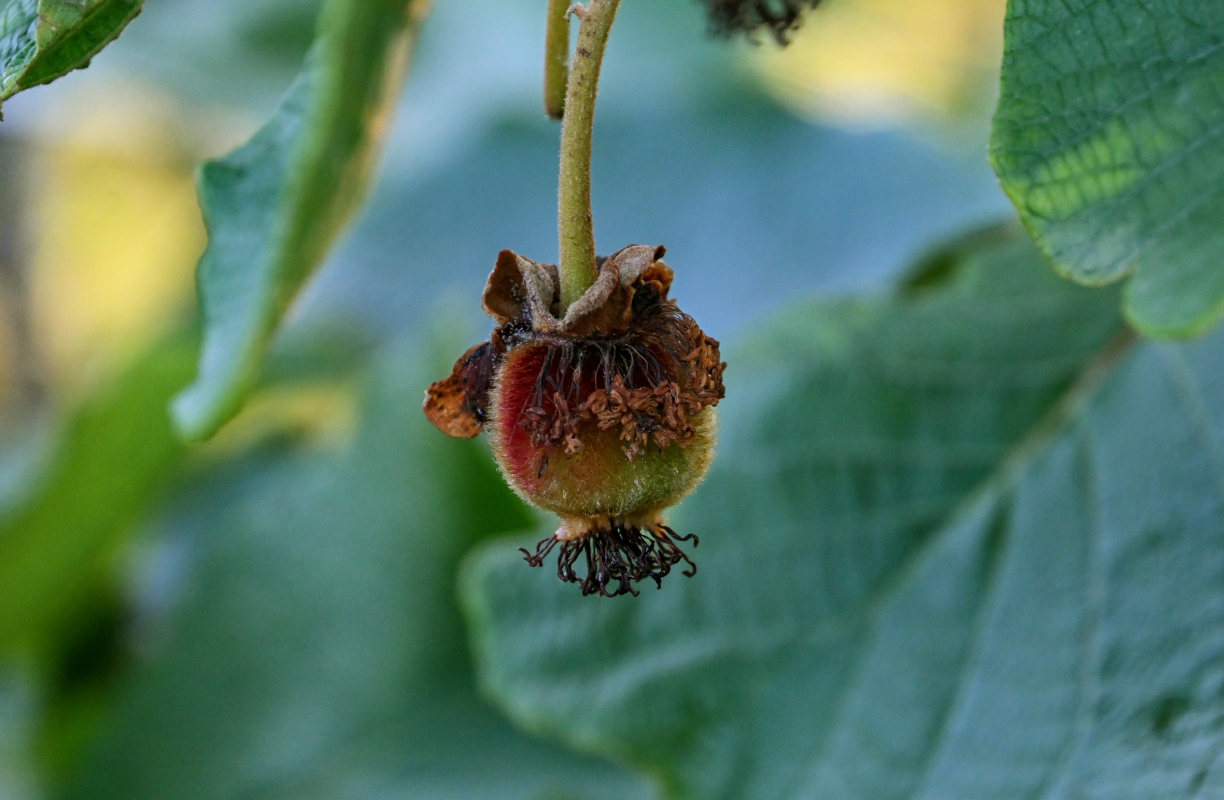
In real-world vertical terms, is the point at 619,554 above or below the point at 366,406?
below

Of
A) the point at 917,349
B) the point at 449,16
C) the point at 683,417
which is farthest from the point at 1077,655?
the point at 449,16

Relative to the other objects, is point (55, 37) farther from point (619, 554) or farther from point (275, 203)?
point (619, 554)

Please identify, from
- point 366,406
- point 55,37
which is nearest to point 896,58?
point 366,406

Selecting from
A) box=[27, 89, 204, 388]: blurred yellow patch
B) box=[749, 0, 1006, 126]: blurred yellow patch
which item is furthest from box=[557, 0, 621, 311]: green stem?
box=[27, 89, 204, 388]: blurred yellow patch

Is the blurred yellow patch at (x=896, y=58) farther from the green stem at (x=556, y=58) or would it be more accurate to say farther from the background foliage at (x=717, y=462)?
the green stem at (x=556, y=58)

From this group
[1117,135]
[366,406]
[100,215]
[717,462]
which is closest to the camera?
[1117,135]

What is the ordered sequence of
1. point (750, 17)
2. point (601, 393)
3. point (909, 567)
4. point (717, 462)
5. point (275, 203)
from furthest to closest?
point (717, 462) < point (909, 567) < point (750, 17) < point (275, 203) < point (601, 393)

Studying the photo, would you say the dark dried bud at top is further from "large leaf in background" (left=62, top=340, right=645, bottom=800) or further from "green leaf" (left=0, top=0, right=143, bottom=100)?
"large leaf in background" (left=62, top=340, right=645, bottom=800)
